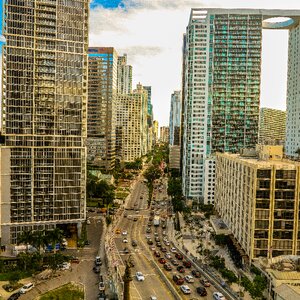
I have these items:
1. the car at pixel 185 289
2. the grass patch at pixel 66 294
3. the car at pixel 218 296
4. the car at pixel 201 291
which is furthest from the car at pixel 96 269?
the car at pixel 218 296

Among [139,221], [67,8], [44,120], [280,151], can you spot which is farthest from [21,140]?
[280,151]

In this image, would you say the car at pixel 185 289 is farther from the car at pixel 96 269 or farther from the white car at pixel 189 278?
the car at pixel 96 269

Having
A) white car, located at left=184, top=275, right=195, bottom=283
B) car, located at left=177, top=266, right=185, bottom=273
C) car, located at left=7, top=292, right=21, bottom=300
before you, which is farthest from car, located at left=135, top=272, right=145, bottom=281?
car, located at left=7, top=292, right=21, bottom=300

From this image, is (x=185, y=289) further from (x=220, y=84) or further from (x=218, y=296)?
(x=220, y=84)

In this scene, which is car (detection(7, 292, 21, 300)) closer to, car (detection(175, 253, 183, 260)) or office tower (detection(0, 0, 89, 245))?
office tower (detection(0, 0, 89, 245))

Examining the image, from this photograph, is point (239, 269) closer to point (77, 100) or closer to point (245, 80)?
point (77, 100)

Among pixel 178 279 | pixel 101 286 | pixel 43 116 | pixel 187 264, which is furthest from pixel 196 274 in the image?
pixel 43 116
